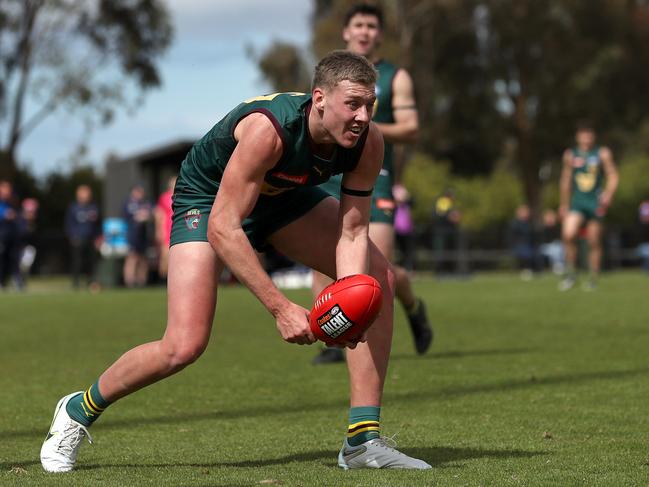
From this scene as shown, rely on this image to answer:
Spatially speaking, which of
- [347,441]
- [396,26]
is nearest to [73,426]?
[347,441]

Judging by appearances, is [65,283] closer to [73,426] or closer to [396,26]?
[396,26]

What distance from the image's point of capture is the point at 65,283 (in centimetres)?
3161

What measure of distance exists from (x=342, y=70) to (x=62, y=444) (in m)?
2.01

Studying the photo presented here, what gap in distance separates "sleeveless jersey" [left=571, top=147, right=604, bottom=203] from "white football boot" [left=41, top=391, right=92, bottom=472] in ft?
47.0

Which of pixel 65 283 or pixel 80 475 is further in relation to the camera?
pixel 65 283

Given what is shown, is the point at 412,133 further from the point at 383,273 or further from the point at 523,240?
the point at 523,240

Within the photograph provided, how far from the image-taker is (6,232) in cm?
2492

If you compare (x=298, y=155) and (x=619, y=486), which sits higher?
(x=298, y=155)

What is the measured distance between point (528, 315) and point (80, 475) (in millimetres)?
9861

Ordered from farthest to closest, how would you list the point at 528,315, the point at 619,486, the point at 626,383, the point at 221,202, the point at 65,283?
the point at 65,283
the point at 528,315
the point at 626,383
the point at 221,202
the point at 619,486

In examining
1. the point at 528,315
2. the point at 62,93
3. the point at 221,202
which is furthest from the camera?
the point at 62,93

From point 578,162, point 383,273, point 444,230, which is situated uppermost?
point 383,273

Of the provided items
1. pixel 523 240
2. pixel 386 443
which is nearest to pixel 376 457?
pixel 386 443

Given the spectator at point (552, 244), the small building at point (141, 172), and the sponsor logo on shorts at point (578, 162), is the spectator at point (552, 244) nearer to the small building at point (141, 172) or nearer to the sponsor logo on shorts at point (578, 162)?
the small building at point (141, 172)
